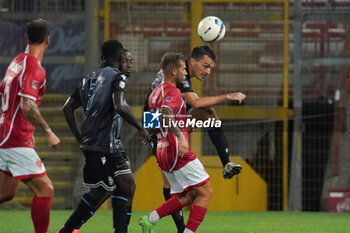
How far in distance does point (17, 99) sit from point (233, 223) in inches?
216

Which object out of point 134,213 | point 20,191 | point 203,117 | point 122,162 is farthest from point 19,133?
point 20,191

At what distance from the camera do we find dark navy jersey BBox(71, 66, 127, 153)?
7867mm

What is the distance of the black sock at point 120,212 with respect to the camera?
788 cm

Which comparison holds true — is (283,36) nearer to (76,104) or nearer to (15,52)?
(15,52)

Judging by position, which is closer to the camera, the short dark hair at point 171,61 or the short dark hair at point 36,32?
the short dark hair at point 36,32

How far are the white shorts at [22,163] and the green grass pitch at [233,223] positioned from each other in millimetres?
3075

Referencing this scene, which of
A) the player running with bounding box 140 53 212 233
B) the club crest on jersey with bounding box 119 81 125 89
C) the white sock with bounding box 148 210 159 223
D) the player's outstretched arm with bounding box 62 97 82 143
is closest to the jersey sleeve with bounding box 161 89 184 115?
the player running with bounding box 140 53 212 233

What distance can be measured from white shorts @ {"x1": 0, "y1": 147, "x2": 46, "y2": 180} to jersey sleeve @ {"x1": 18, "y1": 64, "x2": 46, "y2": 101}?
453mm

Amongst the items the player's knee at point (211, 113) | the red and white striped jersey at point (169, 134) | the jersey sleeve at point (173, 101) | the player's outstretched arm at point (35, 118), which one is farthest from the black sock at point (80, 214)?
the player's knee at point (211, 113)

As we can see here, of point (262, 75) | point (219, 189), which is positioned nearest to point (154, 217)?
point (219, 189)

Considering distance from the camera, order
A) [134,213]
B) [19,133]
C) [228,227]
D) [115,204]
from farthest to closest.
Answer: [134,213] → [228,227] → [115,204] → [19,133]

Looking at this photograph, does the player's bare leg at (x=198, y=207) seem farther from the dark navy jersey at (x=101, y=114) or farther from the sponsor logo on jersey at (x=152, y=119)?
the dark navy jersey at (x=101, y=114)

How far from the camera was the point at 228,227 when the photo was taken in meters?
11.1

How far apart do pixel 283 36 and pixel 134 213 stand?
13.7 ft
